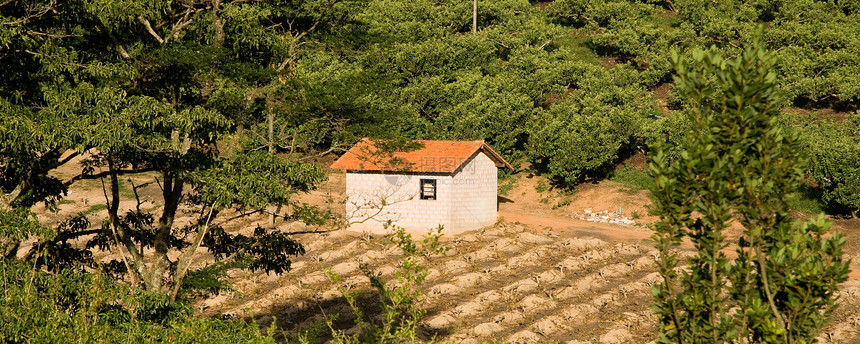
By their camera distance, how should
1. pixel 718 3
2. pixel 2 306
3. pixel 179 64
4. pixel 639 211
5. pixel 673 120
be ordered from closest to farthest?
pixel 2 306 < pixel 179 64 < pixel 639 211 < pixel 673 120 < pixel 718 3

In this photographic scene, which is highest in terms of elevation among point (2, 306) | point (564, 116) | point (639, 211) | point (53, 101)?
point (53, 101)

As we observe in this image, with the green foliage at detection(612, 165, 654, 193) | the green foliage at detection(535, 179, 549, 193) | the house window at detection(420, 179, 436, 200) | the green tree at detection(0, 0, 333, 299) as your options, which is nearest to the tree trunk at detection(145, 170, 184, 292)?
the green tree at detection(0, 0, 333, 299)

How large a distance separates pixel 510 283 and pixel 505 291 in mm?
1218

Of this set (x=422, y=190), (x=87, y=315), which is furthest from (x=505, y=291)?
(x=87, y=315)

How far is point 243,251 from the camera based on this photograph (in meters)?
17.5

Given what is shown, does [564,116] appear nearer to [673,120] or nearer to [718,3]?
[673,120]

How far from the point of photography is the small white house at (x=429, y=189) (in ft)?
103

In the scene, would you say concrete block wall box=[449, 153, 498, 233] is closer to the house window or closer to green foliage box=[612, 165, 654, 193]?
the house window

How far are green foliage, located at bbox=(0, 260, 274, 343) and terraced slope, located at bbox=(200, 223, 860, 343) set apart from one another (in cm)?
567

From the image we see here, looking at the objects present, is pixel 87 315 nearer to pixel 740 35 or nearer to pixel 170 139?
pixel 170 139

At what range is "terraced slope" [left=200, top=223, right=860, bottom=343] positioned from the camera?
20516 millimetres

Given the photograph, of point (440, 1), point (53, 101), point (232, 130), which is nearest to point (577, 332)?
point (232, 130)

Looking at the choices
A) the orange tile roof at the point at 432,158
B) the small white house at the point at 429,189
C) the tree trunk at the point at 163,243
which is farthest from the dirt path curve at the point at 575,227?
the tree trunk at the point at 163,243

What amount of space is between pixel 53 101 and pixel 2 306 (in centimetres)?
504
